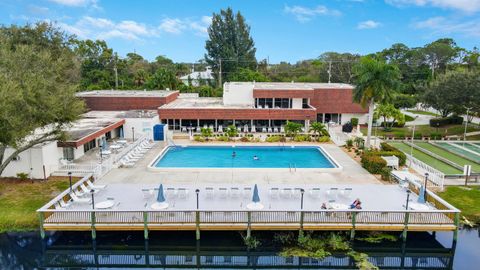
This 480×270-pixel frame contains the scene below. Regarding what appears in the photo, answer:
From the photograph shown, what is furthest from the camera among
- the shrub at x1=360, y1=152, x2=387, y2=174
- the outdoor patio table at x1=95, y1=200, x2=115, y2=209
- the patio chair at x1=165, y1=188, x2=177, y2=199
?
the shrub at x1=360, y1=152, x2=387, y2=174

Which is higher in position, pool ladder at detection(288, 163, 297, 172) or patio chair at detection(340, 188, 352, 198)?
patio chair at detection(340, 188, 352, 198)

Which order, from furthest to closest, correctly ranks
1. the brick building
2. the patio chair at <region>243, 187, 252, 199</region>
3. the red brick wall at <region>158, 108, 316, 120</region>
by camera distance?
1. the brick building
2. the red brick wall at <region>158, 108, 316, 120</region>
3. the patio chair at <region>243, 187, 252, 199</region>

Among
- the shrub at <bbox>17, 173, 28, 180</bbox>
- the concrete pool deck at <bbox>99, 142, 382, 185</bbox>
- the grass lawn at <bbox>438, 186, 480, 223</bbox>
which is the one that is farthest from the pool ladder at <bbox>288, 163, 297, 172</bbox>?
the shrub at <bbox>17, 173, 28, 180</bbox>

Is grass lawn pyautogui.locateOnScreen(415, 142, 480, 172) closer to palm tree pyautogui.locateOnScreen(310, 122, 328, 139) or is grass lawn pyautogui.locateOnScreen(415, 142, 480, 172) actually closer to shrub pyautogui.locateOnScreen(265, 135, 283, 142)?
palm tree pyautogui.locateOnScreen(310, 122, 328, 139)

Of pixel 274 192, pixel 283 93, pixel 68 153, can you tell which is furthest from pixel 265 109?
pixel 68 153

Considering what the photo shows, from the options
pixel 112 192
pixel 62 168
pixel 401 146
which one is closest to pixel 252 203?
pixel 112 192

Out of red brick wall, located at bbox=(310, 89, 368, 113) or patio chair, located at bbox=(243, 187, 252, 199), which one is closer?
patio chair, located at bbox=(243, 187, 252, 199)

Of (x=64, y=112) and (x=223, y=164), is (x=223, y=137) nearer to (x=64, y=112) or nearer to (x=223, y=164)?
(x=223, y=164)
